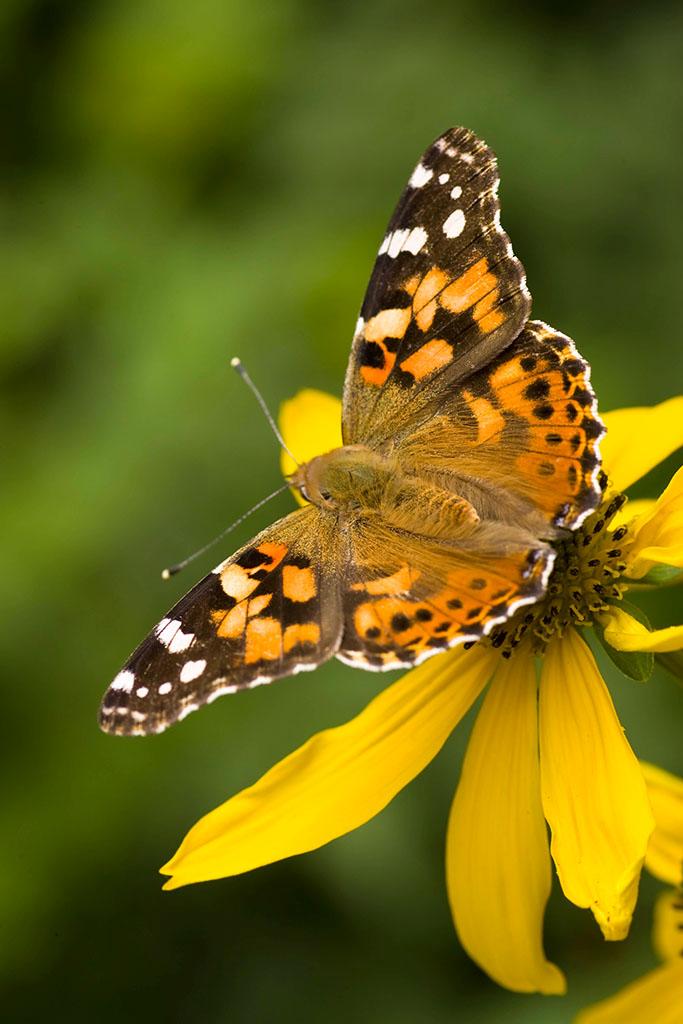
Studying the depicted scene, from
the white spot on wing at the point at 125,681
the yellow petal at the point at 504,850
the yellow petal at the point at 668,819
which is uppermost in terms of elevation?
the white spot on wing at the point at 125,681

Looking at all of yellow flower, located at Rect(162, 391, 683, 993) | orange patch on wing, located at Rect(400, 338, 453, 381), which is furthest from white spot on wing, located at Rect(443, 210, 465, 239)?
yellow flower, located at Rect(162, 391, 683, 993)

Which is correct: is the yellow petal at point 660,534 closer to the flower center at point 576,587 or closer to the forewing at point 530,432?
the flower center at point 576,587

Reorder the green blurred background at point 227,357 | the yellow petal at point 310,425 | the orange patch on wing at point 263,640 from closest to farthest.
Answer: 1. the orange patch on wing at point 263,640
2. the yellow petal at point 310,425
3. the green blurred background at point 227,357

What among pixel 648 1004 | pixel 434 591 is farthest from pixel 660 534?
pixel 648 1004

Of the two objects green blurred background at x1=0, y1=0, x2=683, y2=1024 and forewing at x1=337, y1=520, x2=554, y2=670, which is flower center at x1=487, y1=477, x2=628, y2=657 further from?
green blurred background at x1=0, y1=0, x2=683, y2=1024

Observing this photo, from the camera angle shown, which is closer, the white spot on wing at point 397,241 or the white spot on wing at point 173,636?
the white spot on wing at point 173,636

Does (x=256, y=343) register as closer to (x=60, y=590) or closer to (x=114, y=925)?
(x=60, y=590)

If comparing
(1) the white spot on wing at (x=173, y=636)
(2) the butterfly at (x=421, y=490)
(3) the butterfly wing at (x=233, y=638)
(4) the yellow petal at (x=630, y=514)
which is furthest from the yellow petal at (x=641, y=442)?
(1) the white spot on wing at (x=173, y=636)
